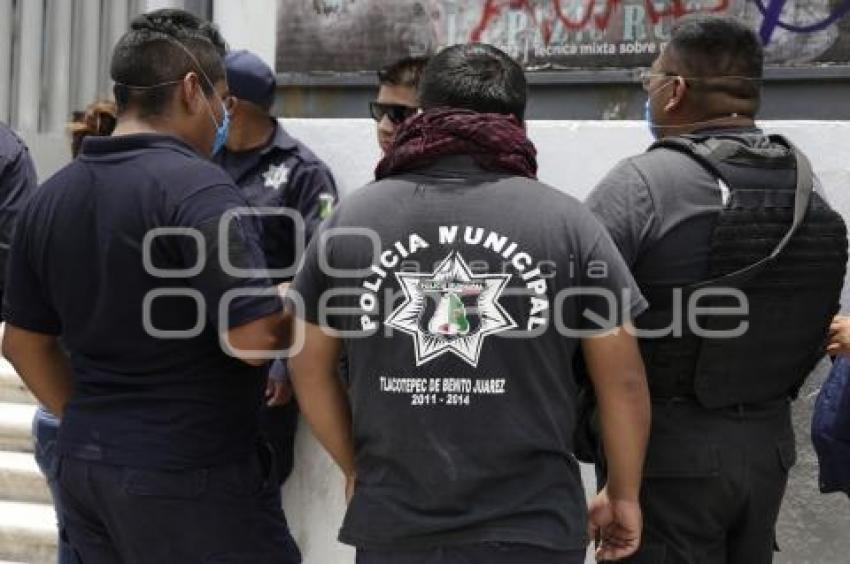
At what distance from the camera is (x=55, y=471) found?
9.55 ft

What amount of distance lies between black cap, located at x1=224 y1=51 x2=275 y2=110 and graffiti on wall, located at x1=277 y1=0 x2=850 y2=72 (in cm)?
278

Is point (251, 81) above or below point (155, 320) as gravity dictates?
above

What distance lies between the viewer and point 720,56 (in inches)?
114

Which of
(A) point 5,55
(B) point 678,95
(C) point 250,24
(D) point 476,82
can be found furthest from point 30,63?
(D) point 476,82

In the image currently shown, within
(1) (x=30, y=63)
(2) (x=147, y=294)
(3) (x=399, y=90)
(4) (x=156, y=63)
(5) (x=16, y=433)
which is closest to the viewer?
(2) (x=147, y=294)

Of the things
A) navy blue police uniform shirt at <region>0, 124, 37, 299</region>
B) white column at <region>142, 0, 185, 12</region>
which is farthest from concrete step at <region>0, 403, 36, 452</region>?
white column at <region>142, 0, 185, 12</region>

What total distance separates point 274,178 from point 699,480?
1.82 m

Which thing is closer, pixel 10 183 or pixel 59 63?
pixel 10 183

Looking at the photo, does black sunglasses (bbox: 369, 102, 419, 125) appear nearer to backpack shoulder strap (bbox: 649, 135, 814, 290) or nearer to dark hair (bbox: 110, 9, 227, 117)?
dark hair (bbox: 110, 9, 227, 117)

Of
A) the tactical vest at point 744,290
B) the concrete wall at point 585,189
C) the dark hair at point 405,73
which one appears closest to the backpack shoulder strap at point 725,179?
the tactical vest at point 744,290

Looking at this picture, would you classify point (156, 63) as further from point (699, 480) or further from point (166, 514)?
point (699, 480)

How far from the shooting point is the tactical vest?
275 cm

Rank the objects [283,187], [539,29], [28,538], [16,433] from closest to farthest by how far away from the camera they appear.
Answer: [283,187] < [28,538] < [16,433] < [539,29]

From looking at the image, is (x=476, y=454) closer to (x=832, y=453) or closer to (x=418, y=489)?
(x=418, y=489)
